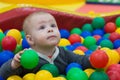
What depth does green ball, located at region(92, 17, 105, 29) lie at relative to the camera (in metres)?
1.78

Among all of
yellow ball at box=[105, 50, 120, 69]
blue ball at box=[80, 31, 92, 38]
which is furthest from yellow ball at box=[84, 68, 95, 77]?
blue ball at box=[80, 31, 92, 38]

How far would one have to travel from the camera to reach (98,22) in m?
1.78

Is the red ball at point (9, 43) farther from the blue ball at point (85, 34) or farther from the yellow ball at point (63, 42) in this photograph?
the blue ball at point (85, 34)

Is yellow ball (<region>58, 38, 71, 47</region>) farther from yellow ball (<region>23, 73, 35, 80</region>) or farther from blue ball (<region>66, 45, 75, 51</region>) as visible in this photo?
yellow ball (<region>23, 73, 35, 80</region>)

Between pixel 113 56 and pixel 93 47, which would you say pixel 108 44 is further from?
pixel 113 56

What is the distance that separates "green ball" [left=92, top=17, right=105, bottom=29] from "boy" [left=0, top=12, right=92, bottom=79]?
584mm

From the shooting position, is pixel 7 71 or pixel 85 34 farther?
pixel 85 34

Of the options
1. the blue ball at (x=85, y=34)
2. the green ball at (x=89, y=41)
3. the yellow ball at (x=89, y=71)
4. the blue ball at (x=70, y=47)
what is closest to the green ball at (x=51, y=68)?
the yellow ball at (x=89, y=71)

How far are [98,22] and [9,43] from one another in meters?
0.64

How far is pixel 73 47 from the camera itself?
1.52 meters

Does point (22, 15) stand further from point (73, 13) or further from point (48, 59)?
point (48, 59)

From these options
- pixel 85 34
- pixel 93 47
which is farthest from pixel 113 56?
pixel 85 34

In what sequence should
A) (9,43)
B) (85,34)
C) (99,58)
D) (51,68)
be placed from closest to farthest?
(99,58) → (51,68) → (9,43) → (85,34)

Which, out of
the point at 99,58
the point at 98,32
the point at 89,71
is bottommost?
the point at 98,32
